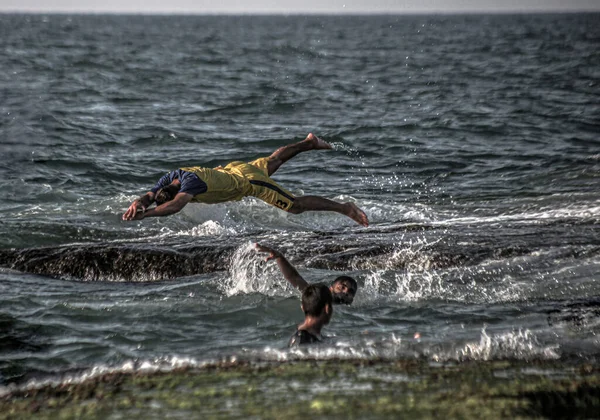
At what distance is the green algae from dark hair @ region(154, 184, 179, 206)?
3913 mm

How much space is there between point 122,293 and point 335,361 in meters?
3.25

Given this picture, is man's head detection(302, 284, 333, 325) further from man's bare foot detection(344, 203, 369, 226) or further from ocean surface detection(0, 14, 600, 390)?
man's bare foot detection(344, 203, 369, 226)

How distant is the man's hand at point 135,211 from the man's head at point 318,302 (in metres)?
3.12

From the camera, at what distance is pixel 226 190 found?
10594mm

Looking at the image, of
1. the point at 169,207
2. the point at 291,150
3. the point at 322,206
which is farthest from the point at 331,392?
the point at 291,150

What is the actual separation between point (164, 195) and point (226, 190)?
2.81 feet

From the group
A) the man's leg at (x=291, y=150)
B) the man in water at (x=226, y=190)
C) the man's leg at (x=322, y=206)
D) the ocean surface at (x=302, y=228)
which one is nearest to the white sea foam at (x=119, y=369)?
the ocean surface at (x=302, y=228)

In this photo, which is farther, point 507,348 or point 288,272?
point 288,272

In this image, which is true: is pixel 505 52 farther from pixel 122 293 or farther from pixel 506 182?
pixel 122 293

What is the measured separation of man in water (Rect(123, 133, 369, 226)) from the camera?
10.1m

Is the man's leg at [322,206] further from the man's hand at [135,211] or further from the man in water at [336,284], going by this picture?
the man in water at [336,284]

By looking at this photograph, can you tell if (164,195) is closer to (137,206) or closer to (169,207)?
(169,207)

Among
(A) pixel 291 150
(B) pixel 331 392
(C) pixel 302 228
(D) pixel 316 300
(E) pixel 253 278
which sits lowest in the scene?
(C) pixel 302 228

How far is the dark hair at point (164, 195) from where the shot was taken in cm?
1008
